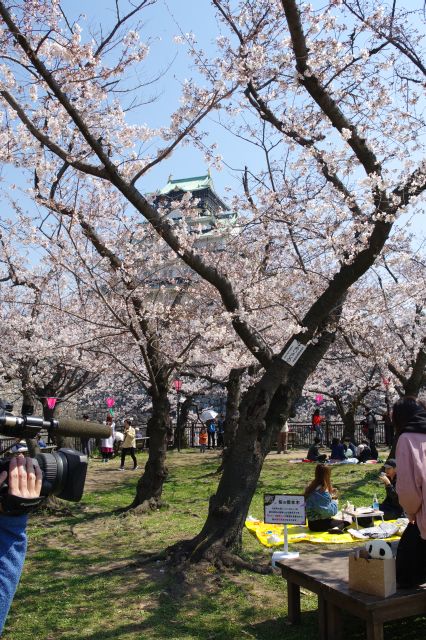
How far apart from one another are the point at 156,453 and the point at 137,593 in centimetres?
411

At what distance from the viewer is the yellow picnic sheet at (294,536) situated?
735 cm

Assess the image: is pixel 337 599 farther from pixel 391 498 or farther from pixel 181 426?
pixel 181 426

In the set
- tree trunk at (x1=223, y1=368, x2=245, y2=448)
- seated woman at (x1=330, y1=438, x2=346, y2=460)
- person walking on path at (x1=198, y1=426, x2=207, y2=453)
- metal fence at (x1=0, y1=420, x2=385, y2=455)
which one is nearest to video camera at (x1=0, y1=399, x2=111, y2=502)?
tree trunk at (x1=223, y1=368, x2=245, y2=448)

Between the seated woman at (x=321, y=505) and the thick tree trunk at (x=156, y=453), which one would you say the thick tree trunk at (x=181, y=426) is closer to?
the thick tree trunk at (x=156, y=453)

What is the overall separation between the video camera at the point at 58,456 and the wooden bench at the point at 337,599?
268cm

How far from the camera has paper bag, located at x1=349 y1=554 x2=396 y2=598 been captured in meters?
3.88

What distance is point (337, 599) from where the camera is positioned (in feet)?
13.5

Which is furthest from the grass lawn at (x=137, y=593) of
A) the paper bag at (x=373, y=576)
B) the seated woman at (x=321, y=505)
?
the paper bag at (x=373, y=576)

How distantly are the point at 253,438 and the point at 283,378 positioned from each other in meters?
0.79

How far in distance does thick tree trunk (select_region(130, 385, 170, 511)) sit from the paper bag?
5703 millimetres

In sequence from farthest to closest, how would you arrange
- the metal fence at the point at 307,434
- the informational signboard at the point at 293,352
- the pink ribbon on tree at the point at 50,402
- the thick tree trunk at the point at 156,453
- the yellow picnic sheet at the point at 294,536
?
1. the metal fence at the point at 307,434
2. the pink ribbon on tree at the point at 50,402
3. the thick tree trunk at the point at 156,453
4. the yellow picnic sheet at the point at 294,536
5. the informational signboard at the point at 293,352

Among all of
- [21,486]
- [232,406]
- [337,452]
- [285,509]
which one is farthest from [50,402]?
[21,486]

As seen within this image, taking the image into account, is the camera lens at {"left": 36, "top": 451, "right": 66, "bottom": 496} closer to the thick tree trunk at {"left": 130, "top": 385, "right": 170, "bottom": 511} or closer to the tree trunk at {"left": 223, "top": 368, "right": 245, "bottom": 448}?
the thick tree trunk at {"left": 130, "top": 385, "right": 170, "bottom": 511}

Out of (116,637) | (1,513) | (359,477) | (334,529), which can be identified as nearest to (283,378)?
(334,529)
